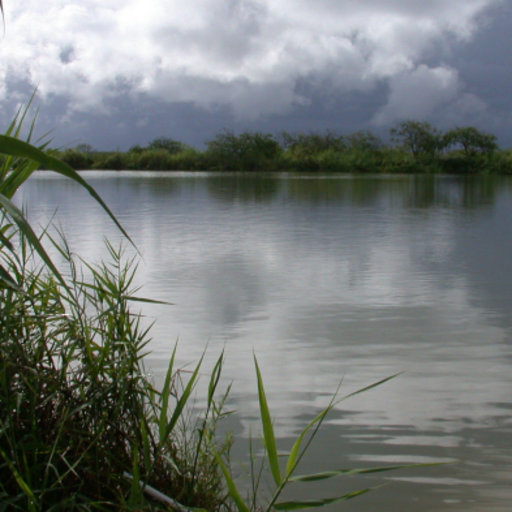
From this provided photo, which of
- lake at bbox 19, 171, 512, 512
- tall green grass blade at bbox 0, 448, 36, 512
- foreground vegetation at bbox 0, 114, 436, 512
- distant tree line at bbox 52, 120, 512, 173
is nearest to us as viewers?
tall green grass blade at bbox 0, 448, 36, 512

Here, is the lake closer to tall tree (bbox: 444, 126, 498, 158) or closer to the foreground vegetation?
the foreground vegetation

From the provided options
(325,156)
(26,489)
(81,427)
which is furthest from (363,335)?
(325,156)

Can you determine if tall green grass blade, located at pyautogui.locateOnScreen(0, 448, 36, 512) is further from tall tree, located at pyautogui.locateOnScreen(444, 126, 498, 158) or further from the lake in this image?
tall tree, located at pyautogui.locateOnScreen(444, 126, 498, 158)

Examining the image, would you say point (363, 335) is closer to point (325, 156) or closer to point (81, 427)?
point (81, 427)

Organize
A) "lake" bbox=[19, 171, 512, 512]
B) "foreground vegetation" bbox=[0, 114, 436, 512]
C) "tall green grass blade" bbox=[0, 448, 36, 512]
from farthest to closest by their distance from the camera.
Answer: "lake" bbox=[19, 171, 512, 512], "foreground vegetation" bbox=[0, 114, 436, 512], "tall green grass blade" bbox=[0, 448, 36, 512]

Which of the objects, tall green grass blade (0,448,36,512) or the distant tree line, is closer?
tall green grass blade (0,448,36,512)

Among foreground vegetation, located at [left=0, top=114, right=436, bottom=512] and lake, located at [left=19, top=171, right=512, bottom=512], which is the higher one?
foreground vegetation, located at [left=0, top=114, right=436, bottom=512]

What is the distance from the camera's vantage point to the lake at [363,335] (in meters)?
1.82

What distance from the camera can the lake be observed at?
182 centimetres

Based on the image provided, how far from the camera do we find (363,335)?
3117mm

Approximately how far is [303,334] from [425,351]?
0.59 m

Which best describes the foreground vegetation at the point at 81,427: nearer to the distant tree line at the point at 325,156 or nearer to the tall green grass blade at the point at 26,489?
the tall green grass blade at the point at 26,489

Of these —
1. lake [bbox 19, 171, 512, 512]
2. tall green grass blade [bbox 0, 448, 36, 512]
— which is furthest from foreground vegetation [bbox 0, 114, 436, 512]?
lake [bbox 19, 171, 512, 512]

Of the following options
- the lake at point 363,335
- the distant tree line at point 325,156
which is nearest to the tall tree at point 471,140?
the distant tree line at point 325,156
